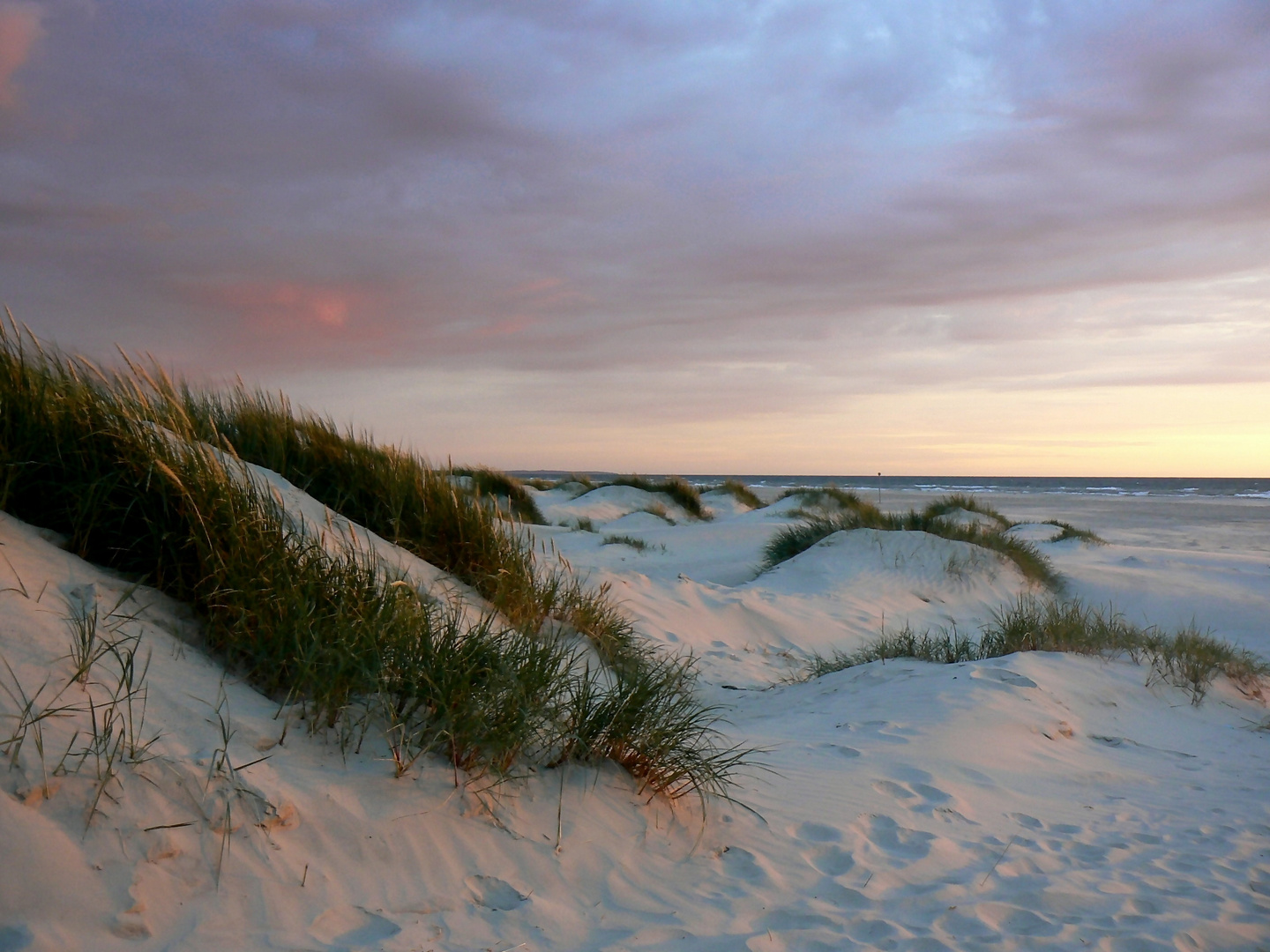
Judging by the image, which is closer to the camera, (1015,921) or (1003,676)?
(1015,921)

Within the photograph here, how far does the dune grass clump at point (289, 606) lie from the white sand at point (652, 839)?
0.13 metres

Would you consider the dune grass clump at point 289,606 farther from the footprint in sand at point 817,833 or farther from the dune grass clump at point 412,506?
the dune grass clump at point 412,506

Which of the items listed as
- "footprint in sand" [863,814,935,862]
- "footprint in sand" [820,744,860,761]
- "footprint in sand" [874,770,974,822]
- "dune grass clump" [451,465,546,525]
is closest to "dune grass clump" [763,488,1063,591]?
"dune grass clump" [451,465,546,525]

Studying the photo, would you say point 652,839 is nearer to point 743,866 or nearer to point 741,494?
point 743,866


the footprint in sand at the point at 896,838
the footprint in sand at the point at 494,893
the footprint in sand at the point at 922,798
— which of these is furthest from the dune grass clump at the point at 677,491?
the footprint in sand at the point at 494,893

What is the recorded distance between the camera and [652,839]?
2.97 metres

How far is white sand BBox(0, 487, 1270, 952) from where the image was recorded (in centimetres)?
214

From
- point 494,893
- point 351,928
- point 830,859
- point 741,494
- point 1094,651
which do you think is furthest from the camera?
point 741,494

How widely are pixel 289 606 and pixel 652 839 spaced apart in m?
1.56

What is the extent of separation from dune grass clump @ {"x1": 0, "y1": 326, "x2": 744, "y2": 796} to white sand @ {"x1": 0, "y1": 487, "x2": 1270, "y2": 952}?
0.13m

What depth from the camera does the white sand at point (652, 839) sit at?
2.14 metres

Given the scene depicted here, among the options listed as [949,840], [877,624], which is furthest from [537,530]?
[949,840]

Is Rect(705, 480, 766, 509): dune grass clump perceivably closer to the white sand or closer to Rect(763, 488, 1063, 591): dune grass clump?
Rect(763, 488, 1063, 591): dune grass clump

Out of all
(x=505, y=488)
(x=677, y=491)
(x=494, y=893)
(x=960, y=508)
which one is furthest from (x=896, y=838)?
(x=677, y=491)
